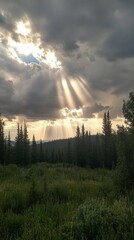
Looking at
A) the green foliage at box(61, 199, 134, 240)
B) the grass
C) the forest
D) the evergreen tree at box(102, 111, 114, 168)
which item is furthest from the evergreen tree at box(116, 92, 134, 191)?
the evergreen tree at box(102, 111, 114, 168)

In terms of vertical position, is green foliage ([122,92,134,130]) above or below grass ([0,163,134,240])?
above

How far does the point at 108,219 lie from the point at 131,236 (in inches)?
42.2

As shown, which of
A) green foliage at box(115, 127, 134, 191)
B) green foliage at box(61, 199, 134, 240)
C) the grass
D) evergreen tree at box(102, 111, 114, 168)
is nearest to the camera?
green foliage at box(61, 199, 134, 240)

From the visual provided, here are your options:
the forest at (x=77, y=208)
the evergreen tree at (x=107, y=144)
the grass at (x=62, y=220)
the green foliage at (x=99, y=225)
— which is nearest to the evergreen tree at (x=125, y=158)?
the forest at (x=77, y=208)

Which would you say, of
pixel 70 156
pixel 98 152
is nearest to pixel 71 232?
pixel 98 152

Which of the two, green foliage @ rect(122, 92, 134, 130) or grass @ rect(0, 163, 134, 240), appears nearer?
grass @ rect(0, 163, 134, 240)

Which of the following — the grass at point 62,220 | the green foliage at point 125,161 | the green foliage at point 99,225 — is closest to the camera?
the green foliage at point 99,225

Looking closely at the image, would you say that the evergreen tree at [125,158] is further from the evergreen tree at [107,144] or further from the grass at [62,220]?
the evergreen tree at [107,144]

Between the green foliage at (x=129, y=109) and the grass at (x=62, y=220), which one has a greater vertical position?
the green foliage at (x=129, y=109)

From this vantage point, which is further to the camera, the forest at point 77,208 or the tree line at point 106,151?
the tree line at point 106,151

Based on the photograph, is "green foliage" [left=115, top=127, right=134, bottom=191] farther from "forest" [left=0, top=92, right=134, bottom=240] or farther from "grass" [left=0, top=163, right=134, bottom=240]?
"grass" [left=0, top=163, right=134, bottom=240]

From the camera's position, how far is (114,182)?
15250 mm

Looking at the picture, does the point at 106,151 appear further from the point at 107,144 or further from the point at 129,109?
the point at 129,109

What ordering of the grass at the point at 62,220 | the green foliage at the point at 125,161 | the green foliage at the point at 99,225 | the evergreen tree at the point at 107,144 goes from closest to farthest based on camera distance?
the green foliage at the point at 99,225 < the grass at the point at 62,220 < the green foliage at the point at 125,161 < the evergreen tree at the point at 107,144
